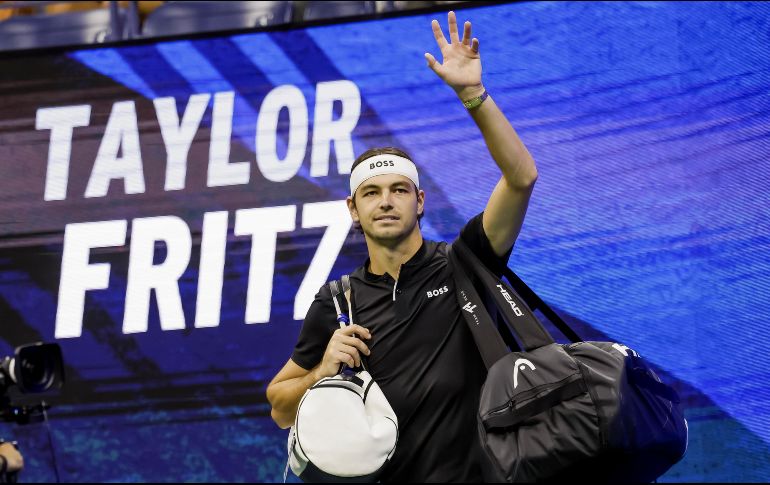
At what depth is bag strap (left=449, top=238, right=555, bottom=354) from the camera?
2.48m

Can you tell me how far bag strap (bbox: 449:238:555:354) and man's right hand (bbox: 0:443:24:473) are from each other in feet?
5.21

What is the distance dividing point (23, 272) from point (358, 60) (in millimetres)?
2015

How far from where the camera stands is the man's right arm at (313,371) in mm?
2609

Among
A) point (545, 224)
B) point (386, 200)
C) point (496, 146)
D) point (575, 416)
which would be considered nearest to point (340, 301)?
point (386, 200)

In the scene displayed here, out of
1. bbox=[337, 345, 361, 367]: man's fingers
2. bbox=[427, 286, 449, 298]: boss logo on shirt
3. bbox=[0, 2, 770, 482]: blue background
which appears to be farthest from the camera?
bbox=[0, 2, 770, 482]: blue background

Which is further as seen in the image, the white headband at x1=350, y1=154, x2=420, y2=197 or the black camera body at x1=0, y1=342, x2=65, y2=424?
the black camera body at x1=0, y1=342, x2=65, y2=424

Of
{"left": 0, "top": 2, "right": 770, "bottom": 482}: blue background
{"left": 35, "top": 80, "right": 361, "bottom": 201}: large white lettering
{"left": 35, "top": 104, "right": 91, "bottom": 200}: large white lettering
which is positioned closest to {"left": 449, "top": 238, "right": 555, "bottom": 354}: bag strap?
{"left": 0, "top": 2, "right": 770, "bottom": 482}: blue background

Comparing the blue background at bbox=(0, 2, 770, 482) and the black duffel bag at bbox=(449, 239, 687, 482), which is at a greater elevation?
the blue background at bbox=(0, 2, 770, 482)

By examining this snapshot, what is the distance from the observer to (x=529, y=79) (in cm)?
466

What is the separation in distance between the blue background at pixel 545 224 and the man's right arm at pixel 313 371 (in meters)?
1.70

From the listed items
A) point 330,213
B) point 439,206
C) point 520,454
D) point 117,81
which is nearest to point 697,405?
point 439,206

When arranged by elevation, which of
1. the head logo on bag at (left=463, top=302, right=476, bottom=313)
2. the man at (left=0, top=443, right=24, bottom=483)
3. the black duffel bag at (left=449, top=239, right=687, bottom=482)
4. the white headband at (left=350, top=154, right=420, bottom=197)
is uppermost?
the white headband at (left=350, top=154, right=420, bottom=197)

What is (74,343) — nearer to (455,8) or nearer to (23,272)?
(23,272)

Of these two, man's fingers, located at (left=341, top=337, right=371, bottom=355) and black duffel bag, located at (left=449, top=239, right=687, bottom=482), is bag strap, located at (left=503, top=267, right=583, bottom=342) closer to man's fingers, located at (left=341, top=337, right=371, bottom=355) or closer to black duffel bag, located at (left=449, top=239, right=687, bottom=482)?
black duffel bag, located at (left=449, top=239, right=687, bottom=482)
